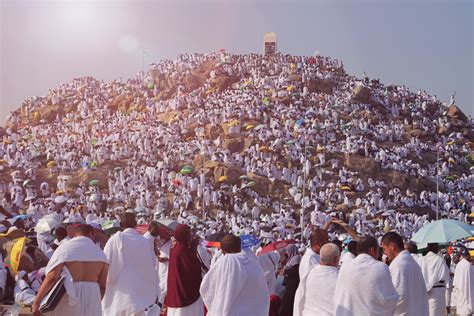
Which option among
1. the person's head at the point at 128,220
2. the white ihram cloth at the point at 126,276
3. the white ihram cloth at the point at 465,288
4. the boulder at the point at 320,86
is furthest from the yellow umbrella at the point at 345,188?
the white ihram cloth at the point at 126,276

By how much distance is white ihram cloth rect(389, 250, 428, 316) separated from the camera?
7062mm

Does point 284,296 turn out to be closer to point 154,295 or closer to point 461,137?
point 154,295

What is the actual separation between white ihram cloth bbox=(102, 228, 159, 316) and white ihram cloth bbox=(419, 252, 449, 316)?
12.8 ft

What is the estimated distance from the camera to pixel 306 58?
222 feet

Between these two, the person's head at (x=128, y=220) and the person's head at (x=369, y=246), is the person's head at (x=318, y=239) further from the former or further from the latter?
the person's head at (x=128, y=220)

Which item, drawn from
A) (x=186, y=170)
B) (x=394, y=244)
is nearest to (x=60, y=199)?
(x=186, y=170)

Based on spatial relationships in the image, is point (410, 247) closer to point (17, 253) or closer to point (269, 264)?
point (269, 264)

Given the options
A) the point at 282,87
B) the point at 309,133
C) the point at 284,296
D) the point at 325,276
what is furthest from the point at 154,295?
the point at 282,87

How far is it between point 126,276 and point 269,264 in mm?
3450

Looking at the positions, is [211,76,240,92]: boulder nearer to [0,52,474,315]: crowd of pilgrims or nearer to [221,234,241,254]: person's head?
[0,52,474,315]: crowd of pilgrims

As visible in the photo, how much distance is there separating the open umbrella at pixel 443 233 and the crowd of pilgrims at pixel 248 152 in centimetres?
1865

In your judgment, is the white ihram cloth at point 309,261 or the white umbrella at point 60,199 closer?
the white ihram cloth at point 309,261

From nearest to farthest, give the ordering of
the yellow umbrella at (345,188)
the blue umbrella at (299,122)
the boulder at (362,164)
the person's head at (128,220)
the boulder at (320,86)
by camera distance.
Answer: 1. the person's head at (128,220)
2. the yellow umbrella at (345,188)
3. the boulder at (362,164)
4. the blue umbrella at (299,122)
5. the boulder at (320,86)

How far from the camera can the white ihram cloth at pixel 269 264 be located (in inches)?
429
